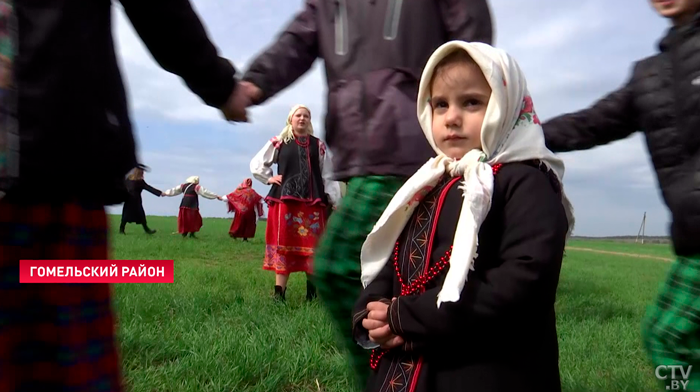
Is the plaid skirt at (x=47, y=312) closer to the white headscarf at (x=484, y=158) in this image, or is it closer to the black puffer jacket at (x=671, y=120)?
the white headscarf at (x=484, y=158)

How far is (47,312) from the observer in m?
1.32

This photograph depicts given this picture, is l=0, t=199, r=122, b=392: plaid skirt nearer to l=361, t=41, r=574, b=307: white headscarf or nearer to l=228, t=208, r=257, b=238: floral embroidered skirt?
l=361, t=41, r=574, b=307: white headscarf

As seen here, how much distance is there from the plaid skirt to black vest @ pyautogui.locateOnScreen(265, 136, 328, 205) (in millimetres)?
4454

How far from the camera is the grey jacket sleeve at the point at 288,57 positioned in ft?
7.22

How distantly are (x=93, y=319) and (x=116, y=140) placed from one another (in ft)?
1.32

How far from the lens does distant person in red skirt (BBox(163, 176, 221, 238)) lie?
16547mm

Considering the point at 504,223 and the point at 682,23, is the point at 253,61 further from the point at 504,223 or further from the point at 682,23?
the point at 682,23

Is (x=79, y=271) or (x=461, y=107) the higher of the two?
(x=461, y=107)

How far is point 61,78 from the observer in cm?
124

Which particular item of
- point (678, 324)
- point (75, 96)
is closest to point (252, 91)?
point (75, 96)

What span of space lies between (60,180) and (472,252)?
0.90 m

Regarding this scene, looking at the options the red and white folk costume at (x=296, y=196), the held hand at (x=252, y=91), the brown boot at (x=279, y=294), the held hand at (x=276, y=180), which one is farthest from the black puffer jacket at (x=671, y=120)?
the held hand at (x=276, y=180)

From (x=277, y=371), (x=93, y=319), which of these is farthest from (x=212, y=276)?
(x=93, y=319)

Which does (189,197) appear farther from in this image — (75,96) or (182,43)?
(75,96)
